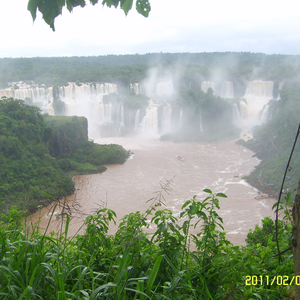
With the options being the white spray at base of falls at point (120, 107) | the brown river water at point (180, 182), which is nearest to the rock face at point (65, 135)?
the brown river water at point (180, 182)

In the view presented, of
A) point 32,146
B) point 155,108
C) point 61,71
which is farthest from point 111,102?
point 32,146

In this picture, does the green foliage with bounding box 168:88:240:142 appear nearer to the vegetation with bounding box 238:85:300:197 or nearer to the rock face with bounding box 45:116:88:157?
the vegetation with bounding box 238:85:300:197

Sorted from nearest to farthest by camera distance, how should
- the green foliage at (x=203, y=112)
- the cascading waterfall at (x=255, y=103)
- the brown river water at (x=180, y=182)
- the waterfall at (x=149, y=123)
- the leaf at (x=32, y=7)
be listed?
the leaf at (x=32, y=7), the brown river water at (x=180, y=182), the waterfall at (x=149, y=123), the green foliage at (x=203, y=112), the cascading waterfall at (x=255, y=103)

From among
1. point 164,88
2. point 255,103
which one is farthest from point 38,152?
point 255,103

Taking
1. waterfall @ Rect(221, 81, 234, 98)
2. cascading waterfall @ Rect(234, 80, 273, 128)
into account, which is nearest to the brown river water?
cascading waterfall @ Rect(234, 80, 273, 128)

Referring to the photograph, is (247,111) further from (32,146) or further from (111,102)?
(32,146)

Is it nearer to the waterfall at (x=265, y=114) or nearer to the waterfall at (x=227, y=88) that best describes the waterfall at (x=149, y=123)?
the waterfall at (x=227, y=88)
